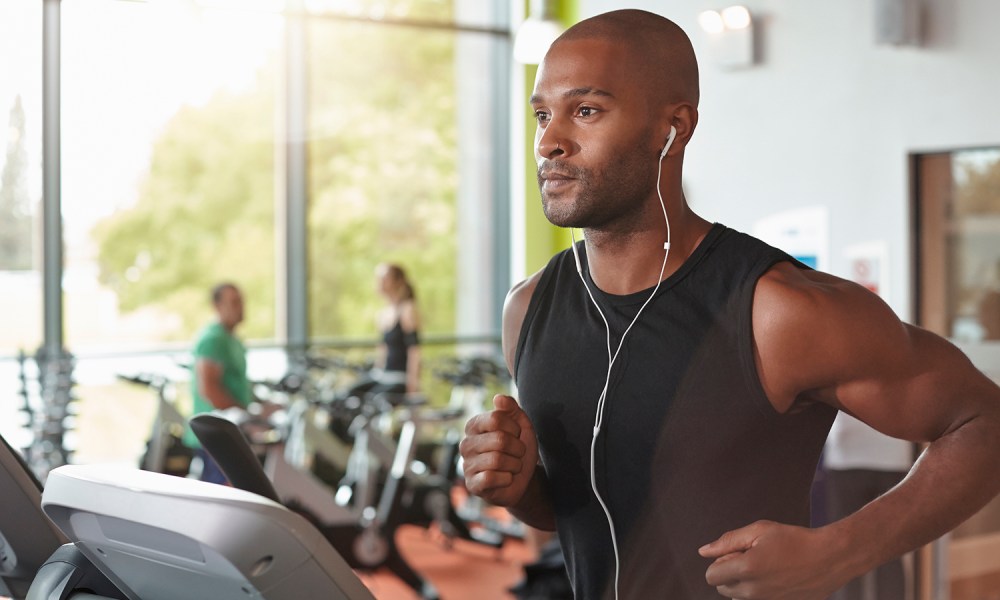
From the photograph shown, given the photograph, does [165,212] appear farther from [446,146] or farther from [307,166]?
[446,146]

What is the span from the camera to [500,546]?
534 centimetres

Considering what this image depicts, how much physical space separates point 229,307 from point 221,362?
257 mm

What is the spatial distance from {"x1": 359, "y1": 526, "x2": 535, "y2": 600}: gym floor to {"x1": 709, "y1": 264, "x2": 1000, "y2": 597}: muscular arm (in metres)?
3.46

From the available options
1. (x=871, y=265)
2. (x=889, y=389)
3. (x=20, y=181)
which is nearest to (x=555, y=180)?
(x=889, y=389)

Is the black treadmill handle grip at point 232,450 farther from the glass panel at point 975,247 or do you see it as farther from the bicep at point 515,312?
the glass panel at point 975,247

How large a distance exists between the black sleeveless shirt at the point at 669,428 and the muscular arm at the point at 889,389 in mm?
41

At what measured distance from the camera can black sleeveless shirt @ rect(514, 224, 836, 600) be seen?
48.9 inches

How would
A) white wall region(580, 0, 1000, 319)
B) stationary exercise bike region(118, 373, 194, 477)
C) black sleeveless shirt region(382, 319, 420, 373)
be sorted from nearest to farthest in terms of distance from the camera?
white wall region(580, 0, 1000, 319)
stationary exercise bike region(118, 373, 194, 477)
black sleeveless shirt region(382, 319, 420, 373)

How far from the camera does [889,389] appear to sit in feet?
3.85

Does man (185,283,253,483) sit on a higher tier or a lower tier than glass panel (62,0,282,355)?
lower

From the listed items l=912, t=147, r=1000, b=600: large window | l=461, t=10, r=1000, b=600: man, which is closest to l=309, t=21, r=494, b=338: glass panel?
l=912, t=147, r=1000, b=600: large window

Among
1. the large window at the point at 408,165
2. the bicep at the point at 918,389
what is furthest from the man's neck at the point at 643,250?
the large window at the point at 408,165

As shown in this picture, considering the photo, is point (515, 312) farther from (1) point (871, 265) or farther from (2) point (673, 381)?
(1) point (871, 265)

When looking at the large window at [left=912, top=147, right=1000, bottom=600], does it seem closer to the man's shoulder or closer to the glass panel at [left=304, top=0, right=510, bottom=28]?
the man's shoulder
